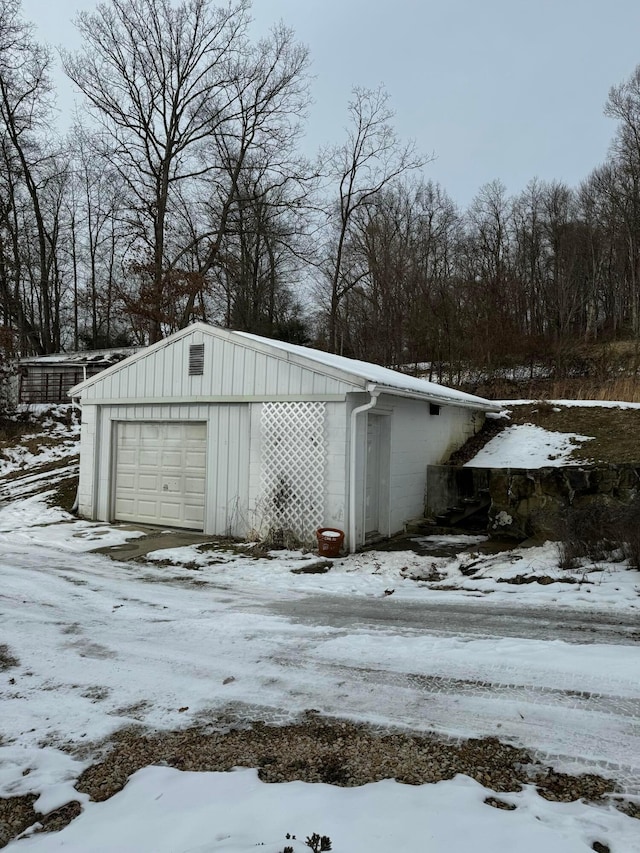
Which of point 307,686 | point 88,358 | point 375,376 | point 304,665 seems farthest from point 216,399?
point 88,358

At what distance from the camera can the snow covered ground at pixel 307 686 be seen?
224 centimetres

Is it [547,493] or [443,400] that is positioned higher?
[443,400]

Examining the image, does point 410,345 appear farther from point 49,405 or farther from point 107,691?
point 107,691

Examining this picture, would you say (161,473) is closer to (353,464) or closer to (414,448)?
(353,464)

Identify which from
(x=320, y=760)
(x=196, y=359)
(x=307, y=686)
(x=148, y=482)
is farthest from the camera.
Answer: (x=148, y=482)

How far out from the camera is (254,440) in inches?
361

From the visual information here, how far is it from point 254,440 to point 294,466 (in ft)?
2.93

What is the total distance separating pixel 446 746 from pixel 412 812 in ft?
2.13

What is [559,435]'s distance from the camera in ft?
37.0

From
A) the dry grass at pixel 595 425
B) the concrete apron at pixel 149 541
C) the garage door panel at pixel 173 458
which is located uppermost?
the dry grass at pixel 595 425

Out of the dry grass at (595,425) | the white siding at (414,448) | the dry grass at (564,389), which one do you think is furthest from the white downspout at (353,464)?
the dry grass at (564,389)

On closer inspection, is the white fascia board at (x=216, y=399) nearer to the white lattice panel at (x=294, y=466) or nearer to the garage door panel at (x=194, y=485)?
the white lattice panel at (x=294, y=466)

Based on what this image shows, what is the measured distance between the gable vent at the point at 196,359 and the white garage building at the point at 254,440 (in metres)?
0.02

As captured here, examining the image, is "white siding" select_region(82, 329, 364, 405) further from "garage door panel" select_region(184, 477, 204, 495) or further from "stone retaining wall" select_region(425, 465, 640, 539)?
"stone retaining wall" select_region(425, 465, 640, 539)
